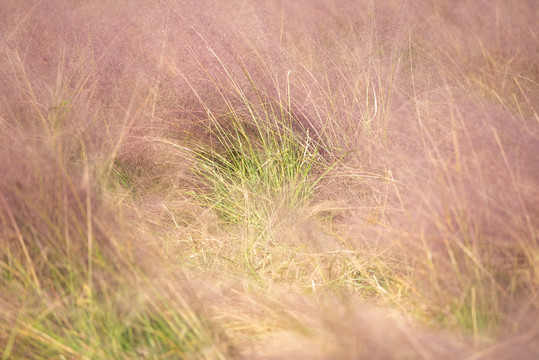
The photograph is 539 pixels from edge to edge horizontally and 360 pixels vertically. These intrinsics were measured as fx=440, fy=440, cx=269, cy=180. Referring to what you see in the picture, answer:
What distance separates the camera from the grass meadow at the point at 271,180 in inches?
35.9

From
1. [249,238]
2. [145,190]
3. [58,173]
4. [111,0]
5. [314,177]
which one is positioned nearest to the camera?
[58,173]

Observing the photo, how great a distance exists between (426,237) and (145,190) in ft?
3.76

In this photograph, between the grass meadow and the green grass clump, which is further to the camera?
the green grass clump

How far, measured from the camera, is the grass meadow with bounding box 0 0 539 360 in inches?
35.9

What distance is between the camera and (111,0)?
6.50ft

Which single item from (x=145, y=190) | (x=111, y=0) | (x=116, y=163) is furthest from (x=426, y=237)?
(x=111, y=0)

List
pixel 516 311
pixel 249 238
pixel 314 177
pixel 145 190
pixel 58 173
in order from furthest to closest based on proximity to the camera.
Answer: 1. pixel 145 190
2. pixel 314 177
3. pixel 249 238
4. pixel 58 173
5. pixel 516 311

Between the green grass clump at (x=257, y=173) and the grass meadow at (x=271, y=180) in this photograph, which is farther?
the green grass clump at (x=257, y=173)

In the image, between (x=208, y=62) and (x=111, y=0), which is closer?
(x=208, y=62)

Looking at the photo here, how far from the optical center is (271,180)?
1.63 meters

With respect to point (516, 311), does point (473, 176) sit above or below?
above

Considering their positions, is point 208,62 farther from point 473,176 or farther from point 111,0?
point 473,176

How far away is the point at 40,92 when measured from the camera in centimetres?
155

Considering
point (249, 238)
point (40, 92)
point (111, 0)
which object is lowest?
point (249, 238)
